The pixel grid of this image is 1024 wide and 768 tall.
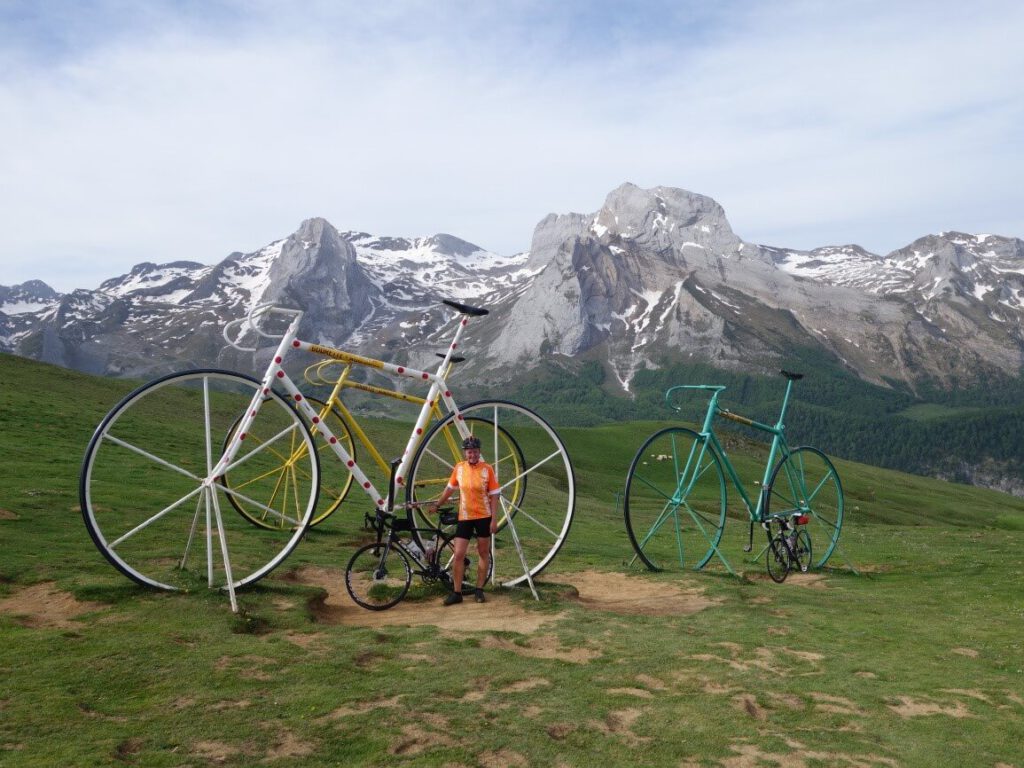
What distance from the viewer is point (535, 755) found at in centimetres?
799

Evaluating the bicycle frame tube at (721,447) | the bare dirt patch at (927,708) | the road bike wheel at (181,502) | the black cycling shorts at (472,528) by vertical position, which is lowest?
the road bike wheel at (181,502)

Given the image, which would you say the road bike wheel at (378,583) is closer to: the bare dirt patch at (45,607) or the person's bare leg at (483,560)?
the person's bare leg at (483,560)

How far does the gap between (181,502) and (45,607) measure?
258 cm

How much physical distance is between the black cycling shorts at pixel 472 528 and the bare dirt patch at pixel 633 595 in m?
2.82

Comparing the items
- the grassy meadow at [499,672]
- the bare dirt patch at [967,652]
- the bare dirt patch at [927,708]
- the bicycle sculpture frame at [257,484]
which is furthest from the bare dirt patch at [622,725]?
the bare dirt patch at [967,652]

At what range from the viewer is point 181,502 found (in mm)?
12453

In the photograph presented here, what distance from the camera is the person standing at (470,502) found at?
48.3 feet

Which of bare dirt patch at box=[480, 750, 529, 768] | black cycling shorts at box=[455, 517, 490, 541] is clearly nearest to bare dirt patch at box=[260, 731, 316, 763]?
bare dirt patch at box=[480, 750, 529, 768]

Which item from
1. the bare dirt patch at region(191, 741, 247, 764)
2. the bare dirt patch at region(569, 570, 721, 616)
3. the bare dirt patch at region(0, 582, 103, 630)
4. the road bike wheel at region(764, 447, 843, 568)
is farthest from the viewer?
the road bike wheel at region(764, 447, 843, 568)

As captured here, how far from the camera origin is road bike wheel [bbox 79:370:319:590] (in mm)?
12633

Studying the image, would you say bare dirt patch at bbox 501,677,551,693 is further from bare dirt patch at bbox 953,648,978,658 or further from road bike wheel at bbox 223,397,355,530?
bare dirt patch at bbox 953,648,978,658

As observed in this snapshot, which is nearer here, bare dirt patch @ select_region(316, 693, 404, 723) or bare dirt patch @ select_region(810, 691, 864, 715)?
bare dirt patch @ select_region(316, 693, 404, 723)

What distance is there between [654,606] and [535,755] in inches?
333

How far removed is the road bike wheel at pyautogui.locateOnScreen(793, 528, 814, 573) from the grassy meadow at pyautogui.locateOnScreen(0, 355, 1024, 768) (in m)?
2.98
